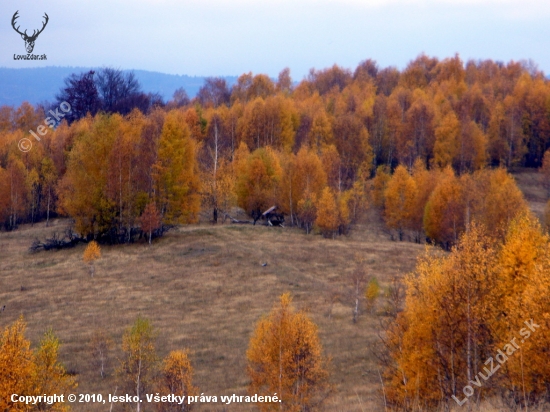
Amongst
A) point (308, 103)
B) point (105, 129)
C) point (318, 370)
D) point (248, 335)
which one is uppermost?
point (308, 103)

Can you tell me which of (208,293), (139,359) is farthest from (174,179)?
(139,359)

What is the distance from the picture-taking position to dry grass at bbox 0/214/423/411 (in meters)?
22.9

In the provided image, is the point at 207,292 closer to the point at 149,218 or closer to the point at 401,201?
the point at 149,218

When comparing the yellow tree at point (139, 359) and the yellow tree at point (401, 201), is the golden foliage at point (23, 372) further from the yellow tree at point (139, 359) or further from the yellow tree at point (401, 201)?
the yellow tree at point (401, 201)

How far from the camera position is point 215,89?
10356cm

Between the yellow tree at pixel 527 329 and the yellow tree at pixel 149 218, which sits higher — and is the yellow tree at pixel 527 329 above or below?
above

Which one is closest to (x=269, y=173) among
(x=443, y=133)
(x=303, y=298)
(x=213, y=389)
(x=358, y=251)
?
(x=358, y=251)

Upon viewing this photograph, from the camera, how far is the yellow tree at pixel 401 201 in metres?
50.3

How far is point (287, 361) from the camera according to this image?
17047mm

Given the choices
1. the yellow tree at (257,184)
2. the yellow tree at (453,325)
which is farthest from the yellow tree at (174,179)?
the yellow tree at (453,325)

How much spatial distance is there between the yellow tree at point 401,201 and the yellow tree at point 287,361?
1356 inches

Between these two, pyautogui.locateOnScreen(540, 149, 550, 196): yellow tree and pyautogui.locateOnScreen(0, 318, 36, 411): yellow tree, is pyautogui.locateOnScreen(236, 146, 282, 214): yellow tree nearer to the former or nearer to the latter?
pyautogui.locateOnScreen(540, 149, 550, 196): yellow tree

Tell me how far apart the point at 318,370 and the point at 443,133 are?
186ft

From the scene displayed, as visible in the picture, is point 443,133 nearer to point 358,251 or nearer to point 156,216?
point 358,251
